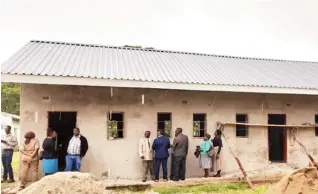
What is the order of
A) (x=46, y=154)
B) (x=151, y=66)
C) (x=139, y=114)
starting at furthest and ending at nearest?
(x=151, y=66) → (x=139, y=114) → (x=46, y=154)

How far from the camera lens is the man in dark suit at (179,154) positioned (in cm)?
1133

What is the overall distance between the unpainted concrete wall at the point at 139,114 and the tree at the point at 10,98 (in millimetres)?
23588

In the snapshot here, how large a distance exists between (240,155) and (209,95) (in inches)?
101

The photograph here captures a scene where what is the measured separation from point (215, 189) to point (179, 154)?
1.57 meters

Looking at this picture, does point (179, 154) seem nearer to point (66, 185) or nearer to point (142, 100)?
point (142, 100)

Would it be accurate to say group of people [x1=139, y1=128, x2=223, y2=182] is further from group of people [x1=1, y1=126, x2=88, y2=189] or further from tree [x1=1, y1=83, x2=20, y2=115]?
tree [x1=1, y1=83, x2=20, y2=115]

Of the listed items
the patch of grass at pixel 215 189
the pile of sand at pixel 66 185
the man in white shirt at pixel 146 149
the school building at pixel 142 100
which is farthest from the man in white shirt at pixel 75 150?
the pile of sand at pixel 66 185

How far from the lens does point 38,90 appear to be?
36.8 ft

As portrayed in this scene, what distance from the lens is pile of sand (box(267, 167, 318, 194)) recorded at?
7.55 m

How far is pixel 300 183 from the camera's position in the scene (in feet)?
25.0

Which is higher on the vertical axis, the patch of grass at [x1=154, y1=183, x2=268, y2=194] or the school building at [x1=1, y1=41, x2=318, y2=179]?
the school building at [x1=1, y1=41, x2=318, y2=179]

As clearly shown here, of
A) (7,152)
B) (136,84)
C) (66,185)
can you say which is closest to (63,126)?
(7,152)

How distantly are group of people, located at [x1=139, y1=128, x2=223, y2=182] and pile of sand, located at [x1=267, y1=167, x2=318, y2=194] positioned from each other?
3987mm

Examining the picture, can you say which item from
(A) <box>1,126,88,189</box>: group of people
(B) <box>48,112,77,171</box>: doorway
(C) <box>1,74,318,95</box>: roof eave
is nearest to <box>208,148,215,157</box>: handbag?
(C) <box>1,74,318,95</box>: roof eave
